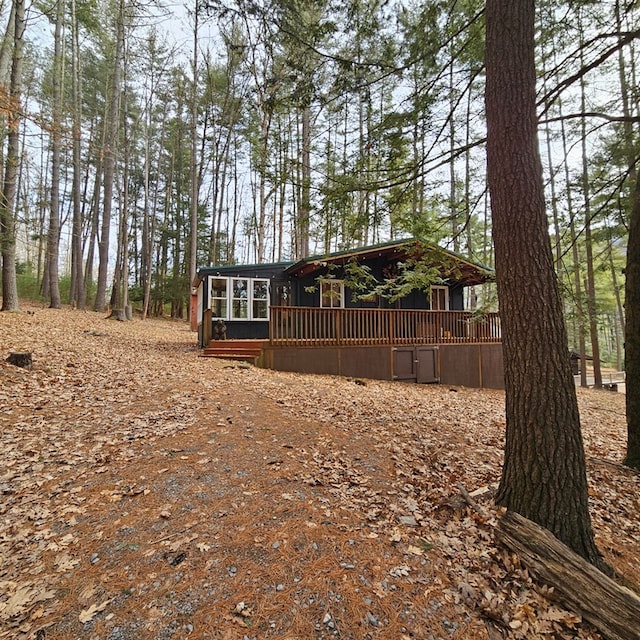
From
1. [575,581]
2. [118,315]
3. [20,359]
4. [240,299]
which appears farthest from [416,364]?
[118,315]

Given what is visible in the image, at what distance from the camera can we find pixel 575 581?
2145 mm

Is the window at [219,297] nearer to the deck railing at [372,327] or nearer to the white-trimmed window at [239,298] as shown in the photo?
the white-trimmed window at [239,298]

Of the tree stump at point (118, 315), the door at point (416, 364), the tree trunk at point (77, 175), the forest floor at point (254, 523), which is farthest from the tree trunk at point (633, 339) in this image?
the tree trunk at point (77, 175)

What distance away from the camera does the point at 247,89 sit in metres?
4.32

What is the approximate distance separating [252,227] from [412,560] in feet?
86.1

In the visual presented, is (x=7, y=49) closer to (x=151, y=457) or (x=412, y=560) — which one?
(x=151, y=457)

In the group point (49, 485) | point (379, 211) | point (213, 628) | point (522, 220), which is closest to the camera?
point (213, 628)

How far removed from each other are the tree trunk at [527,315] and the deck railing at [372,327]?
5904 mm

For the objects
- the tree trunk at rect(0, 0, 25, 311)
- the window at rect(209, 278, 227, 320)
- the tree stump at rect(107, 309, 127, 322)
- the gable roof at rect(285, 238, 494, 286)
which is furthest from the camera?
the tree stump at rect(107, 309, 127, 322)

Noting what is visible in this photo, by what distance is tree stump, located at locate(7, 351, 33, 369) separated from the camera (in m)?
5.82

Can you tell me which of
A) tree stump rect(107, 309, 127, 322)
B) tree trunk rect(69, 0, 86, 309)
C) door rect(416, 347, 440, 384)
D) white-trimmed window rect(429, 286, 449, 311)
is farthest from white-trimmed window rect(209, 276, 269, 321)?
tree trunk rect(69, 0, 86, 309)

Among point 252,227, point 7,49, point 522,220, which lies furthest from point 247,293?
point 252,227

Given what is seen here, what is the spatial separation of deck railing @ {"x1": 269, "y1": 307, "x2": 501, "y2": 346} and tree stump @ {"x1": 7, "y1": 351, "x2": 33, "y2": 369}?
15.6 feet

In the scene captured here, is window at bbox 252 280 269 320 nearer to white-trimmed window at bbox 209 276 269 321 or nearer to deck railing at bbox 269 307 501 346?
white-trimmed window at bbox 209 276 269 321
